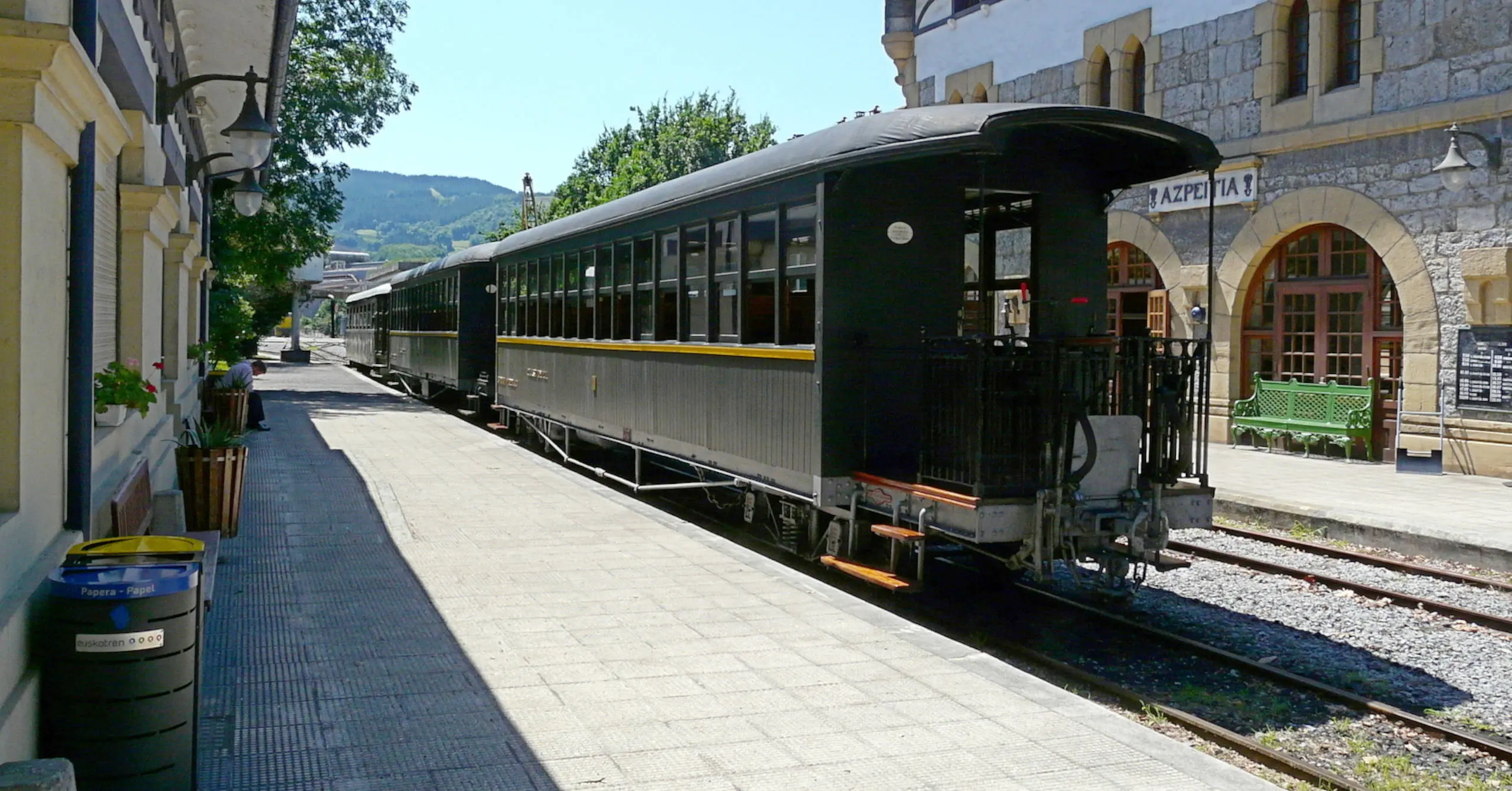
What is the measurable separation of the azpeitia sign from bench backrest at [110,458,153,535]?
14.3 m

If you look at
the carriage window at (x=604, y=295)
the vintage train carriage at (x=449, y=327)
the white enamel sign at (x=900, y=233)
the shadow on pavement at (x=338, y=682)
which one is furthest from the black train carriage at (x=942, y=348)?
the vintage train carriage at (x=449, y=327)

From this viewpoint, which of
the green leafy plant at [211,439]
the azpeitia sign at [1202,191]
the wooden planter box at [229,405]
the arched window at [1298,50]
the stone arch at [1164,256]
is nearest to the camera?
the green leafy plant at [211,439]

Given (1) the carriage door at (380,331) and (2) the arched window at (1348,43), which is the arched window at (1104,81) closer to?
(2) the arched window at (1348,43)

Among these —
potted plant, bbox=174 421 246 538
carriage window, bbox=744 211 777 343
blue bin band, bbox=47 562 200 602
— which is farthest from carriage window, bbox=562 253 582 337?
blue bin band, bbox=47 562 200 602

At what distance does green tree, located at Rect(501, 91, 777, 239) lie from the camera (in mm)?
55375

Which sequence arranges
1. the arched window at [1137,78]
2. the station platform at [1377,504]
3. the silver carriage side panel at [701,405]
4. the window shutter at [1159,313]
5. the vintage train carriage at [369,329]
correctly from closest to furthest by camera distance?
1. the silver carriage side panel at [701,405]
2. the station platform at [1377,504]
3. the window shutter at [1159,313]
4. the arched window at [1137,78]
5. the vintage train carriage at [369,329]

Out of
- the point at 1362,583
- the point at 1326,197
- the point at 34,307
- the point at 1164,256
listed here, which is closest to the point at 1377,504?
the point at 1362,583

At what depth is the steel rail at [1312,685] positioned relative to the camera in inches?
239

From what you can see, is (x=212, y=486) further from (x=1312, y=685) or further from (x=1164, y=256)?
(x=1164, y=256)

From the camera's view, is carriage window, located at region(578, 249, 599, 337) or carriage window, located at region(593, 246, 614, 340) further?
carriage window, located at region(578, 249, 599, 337)

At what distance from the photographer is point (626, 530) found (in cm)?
1102

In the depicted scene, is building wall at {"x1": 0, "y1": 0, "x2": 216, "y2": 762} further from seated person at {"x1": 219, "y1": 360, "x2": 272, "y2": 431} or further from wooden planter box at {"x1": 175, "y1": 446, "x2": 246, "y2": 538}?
seated person at {"x1": 219, "y1": 360, "x2": 272, "y2": 431}

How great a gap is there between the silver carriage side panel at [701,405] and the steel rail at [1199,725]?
6.55ft

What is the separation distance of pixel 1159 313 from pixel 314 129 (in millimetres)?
21256
